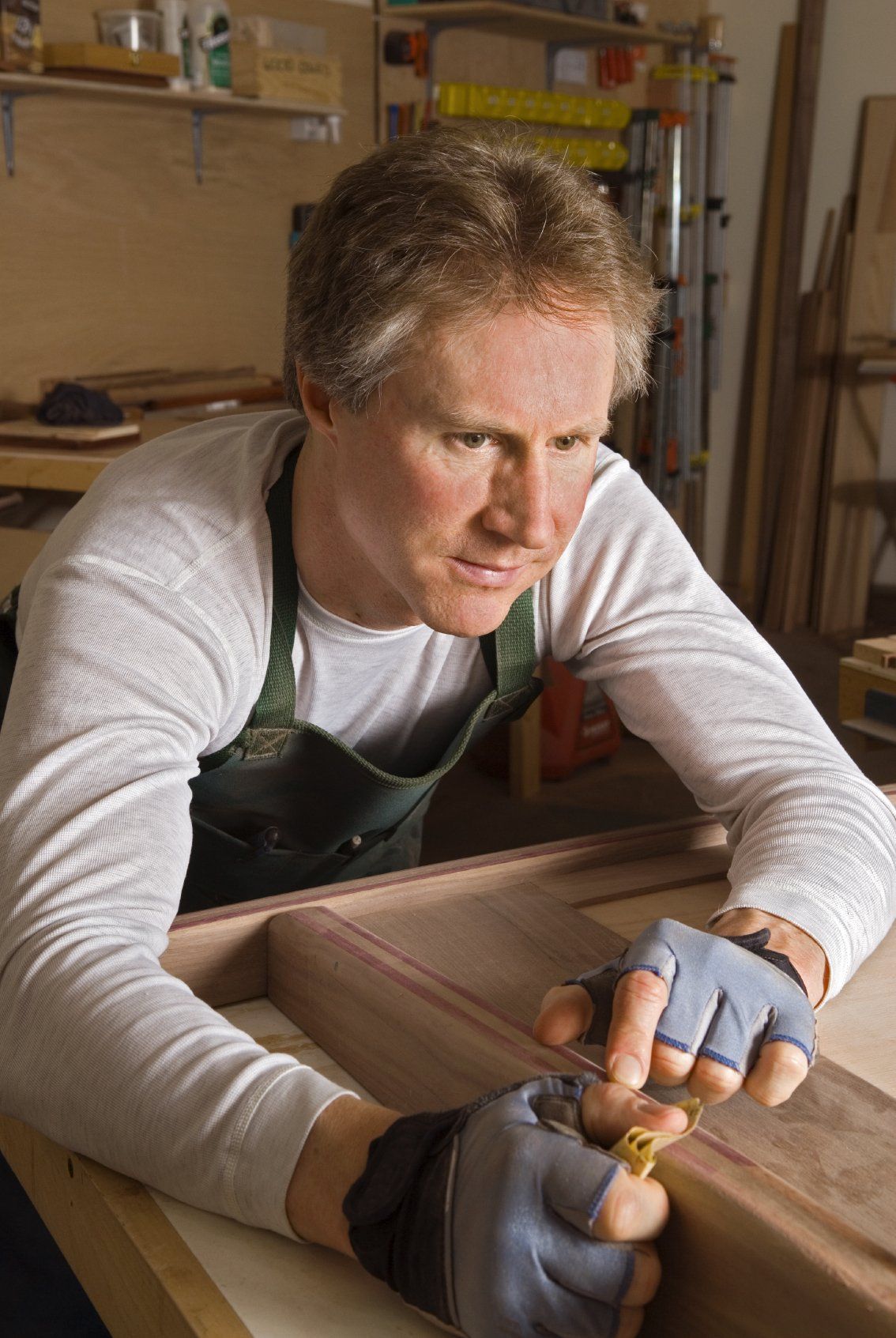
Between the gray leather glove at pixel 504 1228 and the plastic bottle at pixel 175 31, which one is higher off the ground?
the plastic bottle at pixel 175 31

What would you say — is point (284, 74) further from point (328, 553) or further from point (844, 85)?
point (328, 553)

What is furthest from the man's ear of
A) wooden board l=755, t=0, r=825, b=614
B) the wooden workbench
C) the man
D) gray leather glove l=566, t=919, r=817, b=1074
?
wooden board l=755, t=0, r=825, b=614

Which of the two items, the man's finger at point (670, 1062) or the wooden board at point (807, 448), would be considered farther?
the wooden board at point (807, 448)

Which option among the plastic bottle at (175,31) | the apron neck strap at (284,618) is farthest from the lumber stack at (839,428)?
the apron neck strap at (284,618)

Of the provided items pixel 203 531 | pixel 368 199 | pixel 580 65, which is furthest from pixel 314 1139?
pixel 580 65

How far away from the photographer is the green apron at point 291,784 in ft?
4.50

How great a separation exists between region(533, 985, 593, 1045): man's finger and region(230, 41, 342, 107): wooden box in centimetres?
362

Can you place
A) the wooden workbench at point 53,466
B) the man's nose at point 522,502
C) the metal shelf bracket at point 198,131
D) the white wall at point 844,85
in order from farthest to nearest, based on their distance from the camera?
the white wall at point 844,85, the metal shelf bracket at point 198,131, the wooden workbench at point 53,466, the man's nose at point 522,502

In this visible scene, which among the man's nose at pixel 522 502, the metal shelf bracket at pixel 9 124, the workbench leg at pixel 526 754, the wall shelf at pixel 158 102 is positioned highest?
the wall shelf at pixel 158 102

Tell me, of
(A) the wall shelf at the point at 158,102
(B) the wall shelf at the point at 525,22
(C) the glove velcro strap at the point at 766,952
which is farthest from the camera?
(B) the wall shelf at the point at 525,22

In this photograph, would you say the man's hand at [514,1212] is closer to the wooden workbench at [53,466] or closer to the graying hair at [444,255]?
the graying hair at [444,255]

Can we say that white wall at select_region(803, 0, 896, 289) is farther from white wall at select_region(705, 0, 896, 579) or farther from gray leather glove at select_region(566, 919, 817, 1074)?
gray leather glove at select_region(566, 919, 817, 1074)

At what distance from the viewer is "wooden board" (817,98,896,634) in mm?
5438

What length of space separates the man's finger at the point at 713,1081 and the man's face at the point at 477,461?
1.57ft
